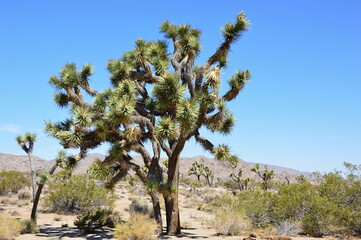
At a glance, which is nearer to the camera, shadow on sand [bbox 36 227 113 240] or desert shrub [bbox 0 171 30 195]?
shadow on sand [bbox 36 227 113 240]

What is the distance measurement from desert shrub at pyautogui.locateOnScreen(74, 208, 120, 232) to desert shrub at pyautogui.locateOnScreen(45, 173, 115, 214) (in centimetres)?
491

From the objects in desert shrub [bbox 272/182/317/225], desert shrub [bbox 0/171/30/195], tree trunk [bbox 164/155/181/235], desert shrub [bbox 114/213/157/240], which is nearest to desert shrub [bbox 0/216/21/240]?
desert shrub [bbox 114/213/157/240]

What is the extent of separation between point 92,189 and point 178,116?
38.5ft

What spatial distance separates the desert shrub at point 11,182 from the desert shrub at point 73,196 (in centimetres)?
1022

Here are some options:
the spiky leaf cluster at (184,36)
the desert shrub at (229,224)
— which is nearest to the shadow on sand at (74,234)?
the desert shrub at (229,224)

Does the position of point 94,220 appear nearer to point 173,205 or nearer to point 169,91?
point 173,205

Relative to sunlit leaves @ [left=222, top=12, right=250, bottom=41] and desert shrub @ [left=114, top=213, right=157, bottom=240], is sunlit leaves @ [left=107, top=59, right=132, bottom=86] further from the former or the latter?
desert shrub @ [left=114, top=213, right=157, bottom=240]

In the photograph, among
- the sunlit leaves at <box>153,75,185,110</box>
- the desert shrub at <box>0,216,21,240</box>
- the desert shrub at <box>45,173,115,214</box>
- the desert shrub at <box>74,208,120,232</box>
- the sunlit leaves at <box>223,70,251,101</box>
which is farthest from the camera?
the desert shrub at <box>45,173,115,214</box>

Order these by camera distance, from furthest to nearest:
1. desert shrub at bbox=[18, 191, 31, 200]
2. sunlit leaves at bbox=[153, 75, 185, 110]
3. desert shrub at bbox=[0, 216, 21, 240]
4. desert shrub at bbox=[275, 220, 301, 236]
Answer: desert shrub at bbox=[18, 191, 31, 200]
desert shrub at bbox=[275, 220, 301, 236]
desert shrub at bbox=[0, 216, 21, 240]
sunlit leaves at bbox=[153, 75, 185, 110]

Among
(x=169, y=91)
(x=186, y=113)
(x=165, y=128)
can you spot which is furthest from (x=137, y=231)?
(x=169, y=91)

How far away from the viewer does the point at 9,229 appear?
34.8 ft

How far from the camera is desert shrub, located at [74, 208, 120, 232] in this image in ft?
42.5

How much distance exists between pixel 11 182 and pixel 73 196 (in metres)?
11.9

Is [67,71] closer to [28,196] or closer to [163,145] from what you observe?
[163,145]
